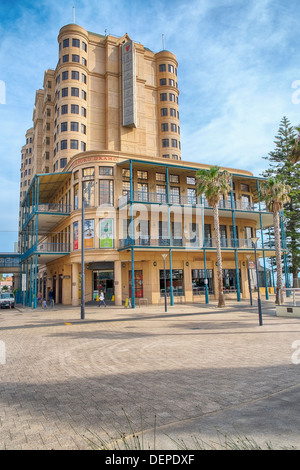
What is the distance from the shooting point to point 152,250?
29.1 m

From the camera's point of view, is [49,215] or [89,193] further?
[49,215]

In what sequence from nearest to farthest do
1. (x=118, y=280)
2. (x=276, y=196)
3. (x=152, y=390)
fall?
(x=152, y=390), (x=276, y=196), (x=118, y=280)

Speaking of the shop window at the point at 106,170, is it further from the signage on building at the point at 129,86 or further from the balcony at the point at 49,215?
the signage on building at the point at 129,86

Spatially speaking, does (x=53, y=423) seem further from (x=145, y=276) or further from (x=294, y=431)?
(x=145, y=276)

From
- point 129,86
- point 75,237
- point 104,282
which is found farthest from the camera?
point 129,86

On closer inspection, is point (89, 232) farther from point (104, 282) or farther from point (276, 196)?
point (276, 196)

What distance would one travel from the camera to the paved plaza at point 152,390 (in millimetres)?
4125

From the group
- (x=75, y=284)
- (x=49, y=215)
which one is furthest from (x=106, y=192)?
(x=75, y=284)

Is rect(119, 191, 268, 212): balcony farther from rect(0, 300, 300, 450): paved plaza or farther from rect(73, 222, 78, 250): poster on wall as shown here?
rect(0, 300, 300, 450): paved plaza

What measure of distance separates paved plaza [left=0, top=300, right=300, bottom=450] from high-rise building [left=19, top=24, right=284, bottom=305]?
16.5m

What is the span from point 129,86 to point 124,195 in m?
22.0

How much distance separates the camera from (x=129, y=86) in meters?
43.8

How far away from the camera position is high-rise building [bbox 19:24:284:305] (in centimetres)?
2981

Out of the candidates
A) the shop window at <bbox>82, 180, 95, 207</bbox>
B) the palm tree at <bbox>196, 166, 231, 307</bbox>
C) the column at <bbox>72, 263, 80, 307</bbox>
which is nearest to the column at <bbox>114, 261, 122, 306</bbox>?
the column at <bbox>72, 263, 80, 307</bbox>
